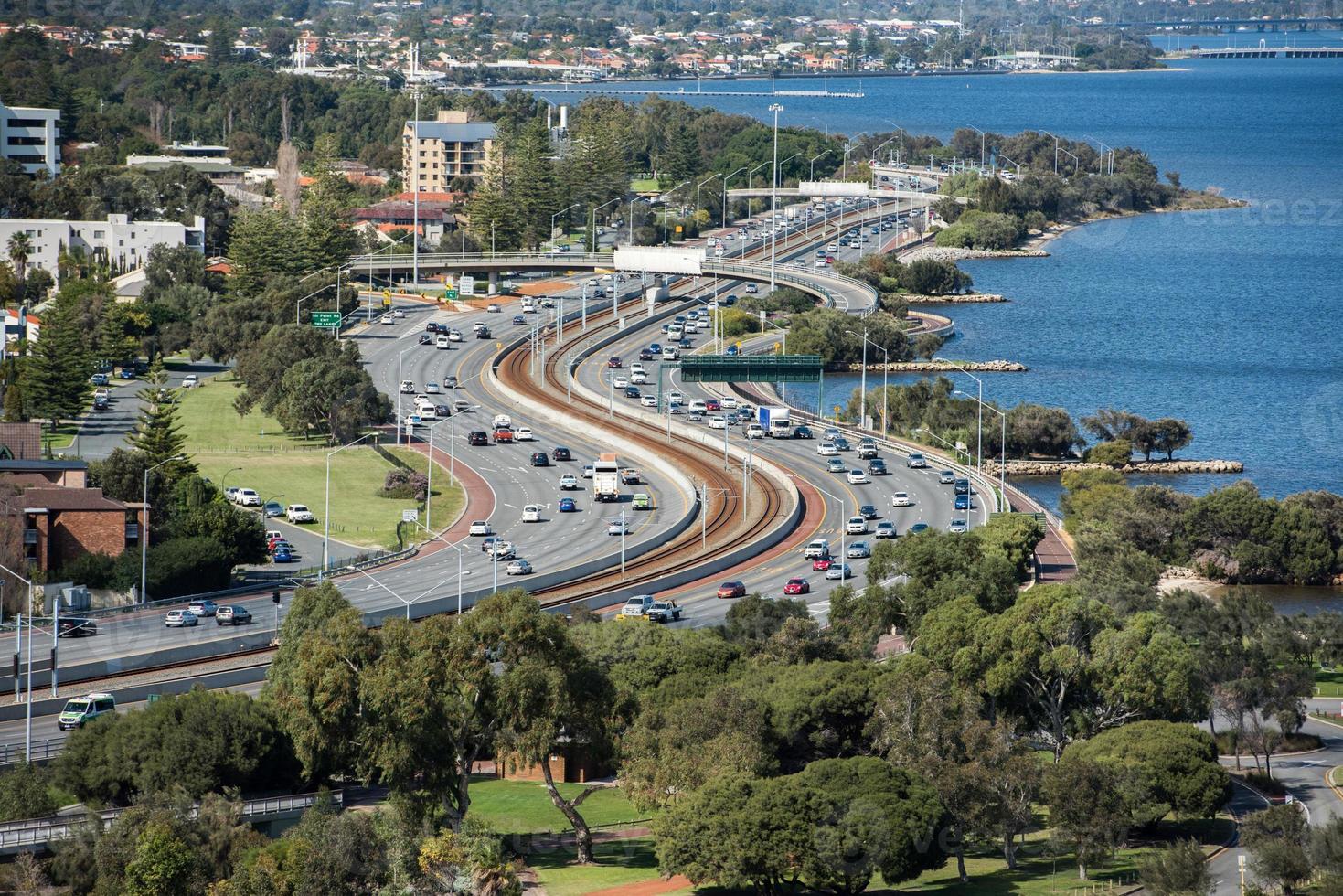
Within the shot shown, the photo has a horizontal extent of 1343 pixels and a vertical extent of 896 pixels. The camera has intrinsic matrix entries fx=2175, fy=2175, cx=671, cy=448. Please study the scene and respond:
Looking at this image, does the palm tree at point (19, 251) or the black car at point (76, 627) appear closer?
the black car at point (76, 627)

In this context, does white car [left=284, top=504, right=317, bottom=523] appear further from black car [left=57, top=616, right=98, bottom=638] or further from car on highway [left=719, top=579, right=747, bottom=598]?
car on highway [left=719, top=579, right=747, bottom=598]

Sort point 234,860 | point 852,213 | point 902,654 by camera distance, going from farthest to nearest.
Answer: point 852,213
point 902,654
point 234,860

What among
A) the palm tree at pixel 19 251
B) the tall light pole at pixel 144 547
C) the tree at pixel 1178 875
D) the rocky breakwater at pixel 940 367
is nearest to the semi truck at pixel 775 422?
the rocky breakwater at pixel 940 367

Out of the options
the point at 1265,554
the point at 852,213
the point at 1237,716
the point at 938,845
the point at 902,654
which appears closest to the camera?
the point at 938,845

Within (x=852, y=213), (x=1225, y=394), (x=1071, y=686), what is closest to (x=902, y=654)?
(x=1071, y=686)

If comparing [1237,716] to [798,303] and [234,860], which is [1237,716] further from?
[798,303]

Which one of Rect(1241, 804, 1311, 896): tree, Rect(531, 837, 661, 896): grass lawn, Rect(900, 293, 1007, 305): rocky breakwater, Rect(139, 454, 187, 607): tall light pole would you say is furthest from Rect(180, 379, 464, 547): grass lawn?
Rect(900, 293, 1007, 305): rocky breakwater

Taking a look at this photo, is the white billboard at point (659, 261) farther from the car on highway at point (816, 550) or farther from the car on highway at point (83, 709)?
the car on highway at point (83, 709)

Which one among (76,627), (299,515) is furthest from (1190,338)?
(76,627)
